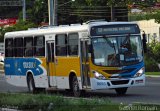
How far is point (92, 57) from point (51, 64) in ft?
11.9

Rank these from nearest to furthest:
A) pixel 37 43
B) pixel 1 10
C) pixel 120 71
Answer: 1. pixel 120 71
2. pixel 37 43
3. pixel 1 10

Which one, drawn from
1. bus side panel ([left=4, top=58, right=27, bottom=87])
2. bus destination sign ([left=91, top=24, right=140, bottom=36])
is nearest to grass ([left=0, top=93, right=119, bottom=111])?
bus destination sign ([left=91, top=24, right=140, bottom=36])

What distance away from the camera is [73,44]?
76.5 ft

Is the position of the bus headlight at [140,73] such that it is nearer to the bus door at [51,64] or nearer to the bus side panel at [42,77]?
the bus door at [51,64]

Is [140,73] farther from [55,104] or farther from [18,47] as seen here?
[18,47]

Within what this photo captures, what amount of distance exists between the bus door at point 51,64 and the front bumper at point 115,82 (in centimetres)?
343

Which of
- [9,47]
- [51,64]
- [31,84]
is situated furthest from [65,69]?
[9,47]

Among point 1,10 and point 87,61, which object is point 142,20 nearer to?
→ point 1,10

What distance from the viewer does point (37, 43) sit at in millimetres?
26266

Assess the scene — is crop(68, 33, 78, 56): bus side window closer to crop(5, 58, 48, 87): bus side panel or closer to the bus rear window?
crop(5, 58, 48, 87): bus side panel

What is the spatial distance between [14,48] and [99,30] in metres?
7.07

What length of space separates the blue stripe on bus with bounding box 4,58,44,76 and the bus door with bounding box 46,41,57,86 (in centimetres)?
64

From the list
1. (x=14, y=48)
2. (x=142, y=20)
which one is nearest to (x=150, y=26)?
(x=142, y=20)

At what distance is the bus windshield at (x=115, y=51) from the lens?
2197cm
